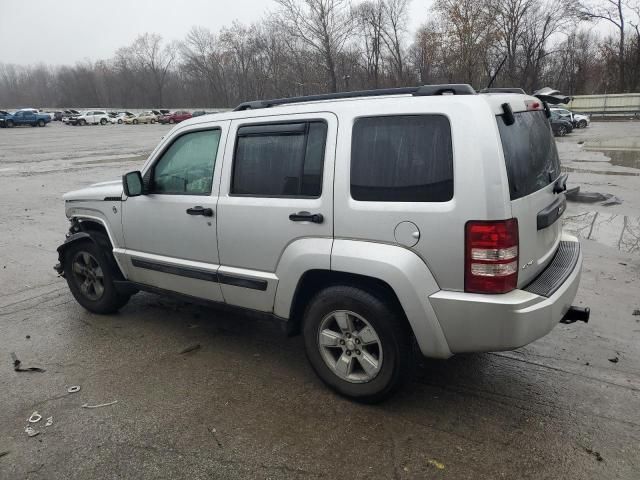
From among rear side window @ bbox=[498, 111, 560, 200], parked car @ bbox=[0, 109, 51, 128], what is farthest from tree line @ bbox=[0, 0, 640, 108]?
parked car @ bbox=[0, 109, 51, 128]

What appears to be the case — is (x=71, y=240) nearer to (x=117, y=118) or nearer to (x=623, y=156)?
(x=623, y=156)

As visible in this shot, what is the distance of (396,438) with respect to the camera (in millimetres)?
2969

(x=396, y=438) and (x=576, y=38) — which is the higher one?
(x=576, y=38)

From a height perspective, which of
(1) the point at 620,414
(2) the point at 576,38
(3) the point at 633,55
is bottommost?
(1) the point at 620,414

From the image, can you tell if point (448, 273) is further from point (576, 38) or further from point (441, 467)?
point (576, 38)

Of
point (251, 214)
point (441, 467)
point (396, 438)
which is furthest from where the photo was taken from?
point (251, 214)

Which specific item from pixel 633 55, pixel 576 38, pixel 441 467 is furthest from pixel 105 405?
pixel 576 38

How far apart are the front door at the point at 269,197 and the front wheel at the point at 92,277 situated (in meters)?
1.60

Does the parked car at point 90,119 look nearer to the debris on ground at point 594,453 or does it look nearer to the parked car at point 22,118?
the parked car at point 22,118

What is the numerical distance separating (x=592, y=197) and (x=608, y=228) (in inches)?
105

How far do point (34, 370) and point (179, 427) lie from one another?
63.8 inches

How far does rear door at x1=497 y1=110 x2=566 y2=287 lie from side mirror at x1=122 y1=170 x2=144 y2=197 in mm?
2913

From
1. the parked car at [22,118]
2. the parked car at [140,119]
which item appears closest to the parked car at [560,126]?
the parked car at [140,119]

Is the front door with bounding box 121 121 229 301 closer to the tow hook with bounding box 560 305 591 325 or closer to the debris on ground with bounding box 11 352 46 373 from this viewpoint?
the debris on ground with bounding box 11 352 46 373
